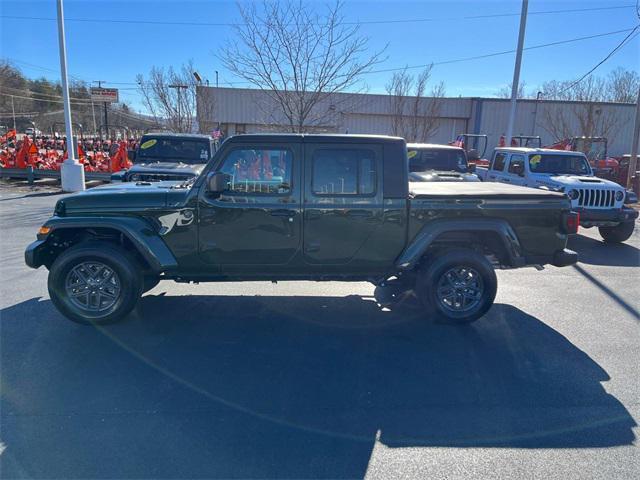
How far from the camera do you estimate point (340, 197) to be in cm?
454

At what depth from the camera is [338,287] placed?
20.1ft

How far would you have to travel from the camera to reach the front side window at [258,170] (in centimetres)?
448

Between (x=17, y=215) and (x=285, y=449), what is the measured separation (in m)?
10.5

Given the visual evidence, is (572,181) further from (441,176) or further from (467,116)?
(467,116)

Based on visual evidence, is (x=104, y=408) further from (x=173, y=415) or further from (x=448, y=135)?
(x=448, y=135)

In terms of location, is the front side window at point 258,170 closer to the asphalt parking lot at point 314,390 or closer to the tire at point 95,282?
the tire at point 95,282

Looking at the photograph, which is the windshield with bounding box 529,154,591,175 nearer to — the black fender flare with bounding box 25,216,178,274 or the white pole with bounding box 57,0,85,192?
the black fender flare with bounding box 25,216,178,274

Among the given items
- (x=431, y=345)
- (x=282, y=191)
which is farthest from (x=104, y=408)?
(x=431, y=345)

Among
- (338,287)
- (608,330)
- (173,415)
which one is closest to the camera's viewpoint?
(173,415)

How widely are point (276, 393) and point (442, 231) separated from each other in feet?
7.89

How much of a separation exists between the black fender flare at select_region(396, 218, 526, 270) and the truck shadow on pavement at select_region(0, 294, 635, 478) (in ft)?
2.53

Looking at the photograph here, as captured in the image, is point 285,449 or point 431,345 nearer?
point 285,449

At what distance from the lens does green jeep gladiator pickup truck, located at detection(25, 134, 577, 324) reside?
442cm

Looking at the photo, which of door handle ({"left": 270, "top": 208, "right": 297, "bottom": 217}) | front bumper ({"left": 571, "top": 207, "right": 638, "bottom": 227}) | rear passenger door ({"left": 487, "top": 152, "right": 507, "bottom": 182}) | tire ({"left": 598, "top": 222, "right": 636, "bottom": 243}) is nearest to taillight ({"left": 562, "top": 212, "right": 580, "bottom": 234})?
door handle ({"left": 270, "top": 208, "right": 297, "bottom": 217})
